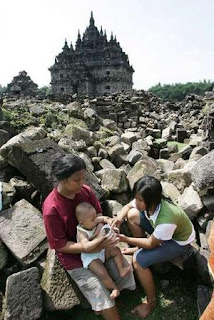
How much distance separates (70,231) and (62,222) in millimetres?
173

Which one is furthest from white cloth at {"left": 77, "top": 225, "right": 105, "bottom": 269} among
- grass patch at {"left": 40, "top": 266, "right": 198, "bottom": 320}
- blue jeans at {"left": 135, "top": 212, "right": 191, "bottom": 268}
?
grass patch at {"left": 40, "top": 266, "right": 198, "bottom": 320}

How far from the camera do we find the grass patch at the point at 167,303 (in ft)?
9.69

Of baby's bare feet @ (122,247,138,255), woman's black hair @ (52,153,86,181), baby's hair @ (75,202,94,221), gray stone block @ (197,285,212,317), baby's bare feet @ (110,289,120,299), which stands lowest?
gray stone block @ (197,285,212,317)

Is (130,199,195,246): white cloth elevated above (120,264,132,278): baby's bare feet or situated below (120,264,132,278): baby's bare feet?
above

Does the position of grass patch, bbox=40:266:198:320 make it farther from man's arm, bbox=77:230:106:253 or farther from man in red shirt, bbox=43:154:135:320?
man's arm, bbox=77:230:106:253

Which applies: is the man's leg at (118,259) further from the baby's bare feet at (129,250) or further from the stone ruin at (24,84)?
the stone ruin at (24,84)

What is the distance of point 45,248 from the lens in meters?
3.34

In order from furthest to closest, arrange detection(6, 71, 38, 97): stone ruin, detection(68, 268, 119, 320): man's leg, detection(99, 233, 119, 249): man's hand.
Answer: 1. detection(6, 71, 38, 97): stone ruin
2. detection(99, 233, 119, 249): man's hand
3. detection(68, 268, 119, 320): man's leg

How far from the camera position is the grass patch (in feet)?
9.69

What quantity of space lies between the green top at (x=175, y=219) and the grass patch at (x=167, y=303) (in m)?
0.64

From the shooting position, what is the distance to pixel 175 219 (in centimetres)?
289

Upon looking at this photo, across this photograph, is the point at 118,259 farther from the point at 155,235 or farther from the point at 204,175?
the point at 204,175

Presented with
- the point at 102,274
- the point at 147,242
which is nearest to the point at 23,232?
the point at 102,274

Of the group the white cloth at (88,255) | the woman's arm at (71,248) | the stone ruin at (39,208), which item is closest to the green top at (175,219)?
the stone ruin at (39,208)
